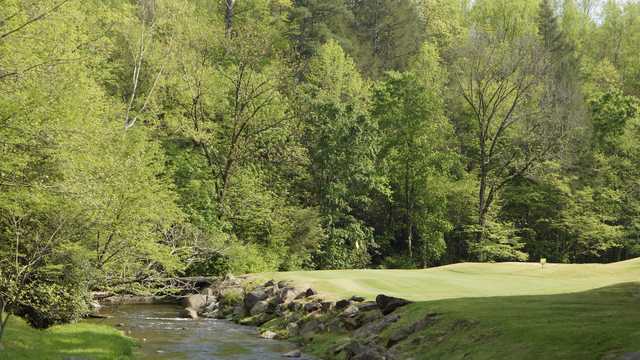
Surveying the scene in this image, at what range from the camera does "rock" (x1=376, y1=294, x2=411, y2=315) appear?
67.6 ft

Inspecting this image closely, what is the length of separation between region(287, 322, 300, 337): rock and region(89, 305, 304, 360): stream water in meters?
0.95

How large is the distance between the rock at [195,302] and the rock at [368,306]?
1204 cm

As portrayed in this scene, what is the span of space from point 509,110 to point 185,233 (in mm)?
28677

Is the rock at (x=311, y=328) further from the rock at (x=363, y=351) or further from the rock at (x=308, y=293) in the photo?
the rock at (x=363, y=351)

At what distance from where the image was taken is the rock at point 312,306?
81.2ft

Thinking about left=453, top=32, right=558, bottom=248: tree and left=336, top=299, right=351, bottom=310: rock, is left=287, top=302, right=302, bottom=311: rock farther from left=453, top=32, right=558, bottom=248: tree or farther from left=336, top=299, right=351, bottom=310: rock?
left=453, top=32, right=558, bottom=248: tree

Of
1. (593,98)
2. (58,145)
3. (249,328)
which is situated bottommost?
(249,328)

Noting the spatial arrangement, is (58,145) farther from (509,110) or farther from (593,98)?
(593,98)

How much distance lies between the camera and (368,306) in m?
21.8

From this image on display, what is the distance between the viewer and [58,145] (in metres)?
18.6

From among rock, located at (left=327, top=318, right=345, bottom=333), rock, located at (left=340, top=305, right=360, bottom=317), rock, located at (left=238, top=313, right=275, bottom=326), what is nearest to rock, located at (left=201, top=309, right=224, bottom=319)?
rock, located at (left=238, top=313, right=275, bottom=326)

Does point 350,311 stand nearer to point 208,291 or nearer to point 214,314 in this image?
point 214,314

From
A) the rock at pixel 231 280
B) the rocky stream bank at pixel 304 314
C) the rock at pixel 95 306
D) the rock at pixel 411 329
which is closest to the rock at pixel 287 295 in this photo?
the rocky stream bank at pixel 304 314

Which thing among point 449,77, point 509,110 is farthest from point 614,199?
point 449,77
